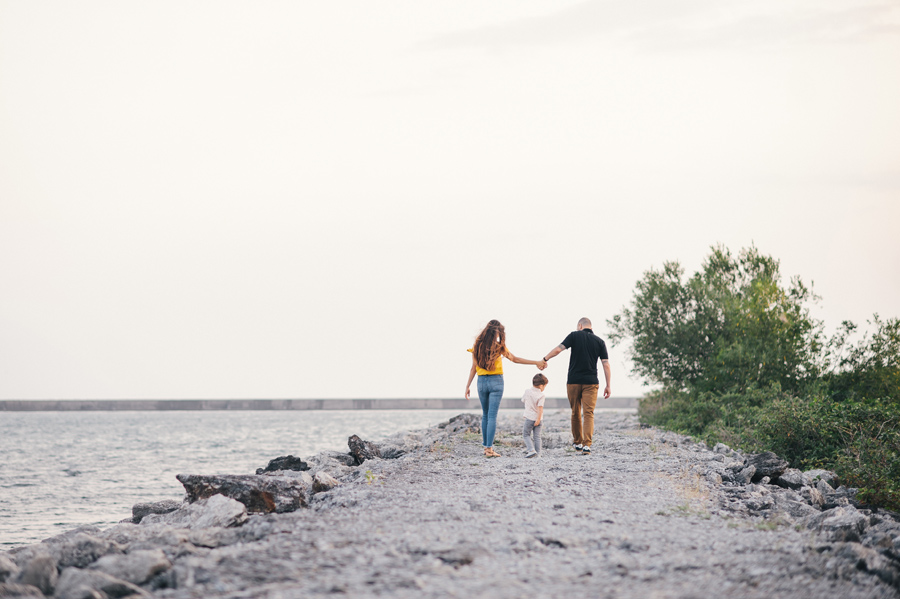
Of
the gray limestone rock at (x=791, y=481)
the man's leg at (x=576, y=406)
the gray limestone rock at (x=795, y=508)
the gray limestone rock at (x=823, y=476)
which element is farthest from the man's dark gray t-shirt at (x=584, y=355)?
the gray limestone rock at (x=795, y=508)

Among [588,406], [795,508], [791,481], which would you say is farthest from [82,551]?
[791,481]

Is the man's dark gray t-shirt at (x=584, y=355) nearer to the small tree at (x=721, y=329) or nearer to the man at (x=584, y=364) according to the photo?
the man at (x=584, y=364)

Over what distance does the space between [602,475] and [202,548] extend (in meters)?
6.48

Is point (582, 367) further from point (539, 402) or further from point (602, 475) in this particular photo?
point (602, 475)

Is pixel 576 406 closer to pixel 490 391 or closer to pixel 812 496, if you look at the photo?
pixel 490 391

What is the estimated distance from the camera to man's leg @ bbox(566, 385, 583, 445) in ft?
46.2

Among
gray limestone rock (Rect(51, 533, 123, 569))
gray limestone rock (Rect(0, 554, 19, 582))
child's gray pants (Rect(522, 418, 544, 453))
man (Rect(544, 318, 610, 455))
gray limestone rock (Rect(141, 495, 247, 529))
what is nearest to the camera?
gray limestone rock (Rect(0, 554, 19, 582))

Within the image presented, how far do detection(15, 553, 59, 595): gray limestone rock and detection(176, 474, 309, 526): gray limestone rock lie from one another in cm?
310

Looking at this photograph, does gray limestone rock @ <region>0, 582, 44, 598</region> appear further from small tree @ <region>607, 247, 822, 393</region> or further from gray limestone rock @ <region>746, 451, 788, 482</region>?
small tree @ <region>607, 247, 822, 393</region>

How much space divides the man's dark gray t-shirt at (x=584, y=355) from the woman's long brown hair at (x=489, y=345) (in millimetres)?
1450

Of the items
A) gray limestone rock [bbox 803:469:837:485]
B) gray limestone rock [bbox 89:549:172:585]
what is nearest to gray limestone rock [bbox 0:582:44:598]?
gray limestone rock [bbox 89:549:172:585]

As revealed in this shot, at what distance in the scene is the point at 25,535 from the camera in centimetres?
1554

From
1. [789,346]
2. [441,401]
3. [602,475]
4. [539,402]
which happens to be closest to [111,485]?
[539,402]

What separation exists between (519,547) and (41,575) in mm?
3953
